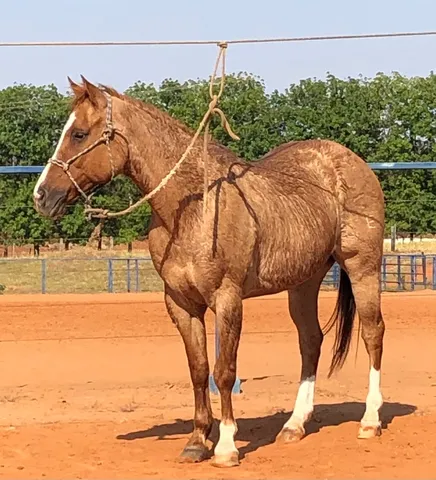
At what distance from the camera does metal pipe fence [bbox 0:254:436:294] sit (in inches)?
845

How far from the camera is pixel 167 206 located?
6.01m

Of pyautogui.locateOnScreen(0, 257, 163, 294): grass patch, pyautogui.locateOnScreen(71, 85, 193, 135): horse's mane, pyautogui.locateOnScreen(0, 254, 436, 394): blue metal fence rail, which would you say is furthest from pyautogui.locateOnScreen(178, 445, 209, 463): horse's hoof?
pyautogui.locateOnScreen(0, 257, 163, 294): grass patch

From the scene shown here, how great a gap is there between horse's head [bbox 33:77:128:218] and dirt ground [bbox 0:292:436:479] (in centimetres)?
168

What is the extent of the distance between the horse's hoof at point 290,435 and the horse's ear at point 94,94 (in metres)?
2.64

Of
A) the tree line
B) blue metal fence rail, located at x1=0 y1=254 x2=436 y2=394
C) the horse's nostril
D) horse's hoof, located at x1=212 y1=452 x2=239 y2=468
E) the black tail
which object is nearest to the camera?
the horse's nostril

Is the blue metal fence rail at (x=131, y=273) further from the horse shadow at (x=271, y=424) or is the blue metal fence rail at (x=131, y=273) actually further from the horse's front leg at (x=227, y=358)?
the horse's front leg at (x=227, y=358)

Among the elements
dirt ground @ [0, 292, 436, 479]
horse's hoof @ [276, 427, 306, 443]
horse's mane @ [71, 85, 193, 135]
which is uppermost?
horse's mane @ [71, 85, 193, 135]

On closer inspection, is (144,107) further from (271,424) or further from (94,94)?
(271,424)

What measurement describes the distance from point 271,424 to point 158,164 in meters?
2.54

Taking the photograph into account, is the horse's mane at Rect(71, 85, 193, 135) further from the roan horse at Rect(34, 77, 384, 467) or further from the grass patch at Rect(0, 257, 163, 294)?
the grass patch at Rect(0, 257, 163, 294)

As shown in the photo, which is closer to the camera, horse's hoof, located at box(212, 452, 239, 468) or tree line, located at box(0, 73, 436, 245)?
horse's hoof, located at box(212, 452, 239, 468)

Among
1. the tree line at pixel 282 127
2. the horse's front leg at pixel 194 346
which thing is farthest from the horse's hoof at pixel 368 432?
the tree line at pixel 282 127

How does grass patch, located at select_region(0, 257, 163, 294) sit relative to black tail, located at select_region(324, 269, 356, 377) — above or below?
below

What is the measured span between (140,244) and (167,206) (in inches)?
883
